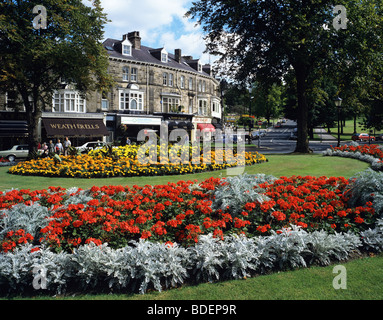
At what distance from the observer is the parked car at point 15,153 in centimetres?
2964

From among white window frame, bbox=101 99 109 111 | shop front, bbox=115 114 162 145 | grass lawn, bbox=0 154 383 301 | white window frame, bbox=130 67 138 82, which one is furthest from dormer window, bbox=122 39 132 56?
grass lawn, bbox=0 154 383 301

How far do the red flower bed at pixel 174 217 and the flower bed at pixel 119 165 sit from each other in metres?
6.19

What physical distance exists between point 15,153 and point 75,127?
876 centimetres

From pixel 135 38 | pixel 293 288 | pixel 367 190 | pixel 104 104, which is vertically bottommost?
pixel 293 288

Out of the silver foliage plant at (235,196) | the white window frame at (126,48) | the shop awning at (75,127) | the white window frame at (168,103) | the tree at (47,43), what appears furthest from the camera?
the white window frame at (168,103)

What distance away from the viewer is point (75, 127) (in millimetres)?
37938

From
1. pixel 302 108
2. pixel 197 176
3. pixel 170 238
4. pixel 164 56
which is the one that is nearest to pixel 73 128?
pixel 164 56

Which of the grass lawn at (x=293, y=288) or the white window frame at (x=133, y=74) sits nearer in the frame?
the grass lawn at (x=293, y=288)

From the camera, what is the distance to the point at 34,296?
4.71 m

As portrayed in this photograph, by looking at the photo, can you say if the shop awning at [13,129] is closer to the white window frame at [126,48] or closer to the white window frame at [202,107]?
the white window frame at [126,48]

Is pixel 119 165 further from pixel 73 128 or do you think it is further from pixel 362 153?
pixel 73 128

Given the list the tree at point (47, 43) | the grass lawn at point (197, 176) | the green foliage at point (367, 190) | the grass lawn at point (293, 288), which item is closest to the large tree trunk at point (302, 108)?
the grass lawn at point (197, 176)
